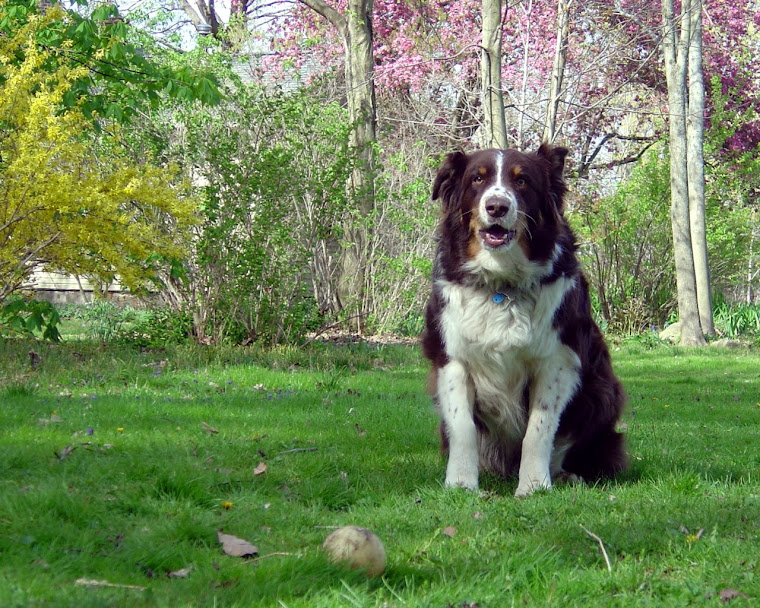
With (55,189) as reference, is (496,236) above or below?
below

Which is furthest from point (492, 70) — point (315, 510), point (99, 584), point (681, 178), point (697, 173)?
point (99, 584)

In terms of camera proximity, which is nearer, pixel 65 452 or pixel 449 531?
pixel 449 531

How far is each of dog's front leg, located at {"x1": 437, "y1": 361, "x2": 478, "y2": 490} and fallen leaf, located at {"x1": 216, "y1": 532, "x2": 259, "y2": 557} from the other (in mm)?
1640

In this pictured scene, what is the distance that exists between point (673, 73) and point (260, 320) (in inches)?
411

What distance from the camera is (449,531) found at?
3955 mm

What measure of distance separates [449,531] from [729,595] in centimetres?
121

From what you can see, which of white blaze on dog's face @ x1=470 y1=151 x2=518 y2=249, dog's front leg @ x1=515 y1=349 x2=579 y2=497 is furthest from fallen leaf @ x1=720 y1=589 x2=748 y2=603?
white blaze on dog's face @ x1=470 y1=151 x2=518 y2=249

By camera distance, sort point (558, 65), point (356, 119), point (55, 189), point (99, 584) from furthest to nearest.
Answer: point (558, 65) < point (356, 119) < point (55, 189) < point (99, 584)

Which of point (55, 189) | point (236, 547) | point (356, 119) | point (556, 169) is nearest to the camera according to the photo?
point (236, 547)

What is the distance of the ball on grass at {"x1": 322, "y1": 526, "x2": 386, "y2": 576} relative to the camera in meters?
3.34

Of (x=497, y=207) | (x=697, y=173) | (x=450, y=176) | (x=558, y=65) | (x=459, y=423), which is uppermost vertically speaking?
(x=558, y=65)

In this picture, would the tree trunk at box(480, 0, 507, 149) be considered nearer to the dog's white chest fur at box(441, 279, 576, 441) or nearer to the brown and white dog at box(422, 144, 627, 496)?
the brown and white dog at box(422, 144, 627, 496)

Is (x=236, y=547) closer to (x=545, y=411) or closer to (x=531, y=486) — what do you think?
(x=531, y=486)

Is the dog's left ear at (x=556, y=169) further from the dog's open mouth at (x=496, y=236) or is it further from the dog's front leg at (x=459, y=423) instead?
the dog's front leg at (x=459, y=423)
